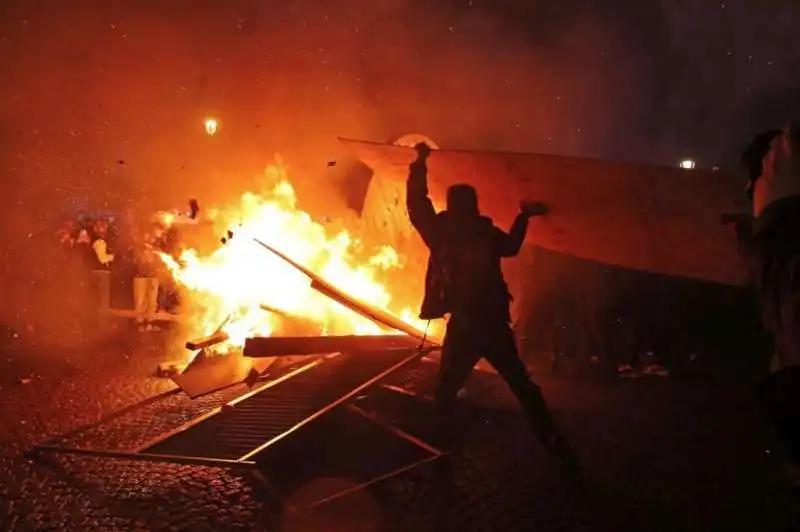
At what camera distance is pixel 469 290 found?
5141 mm

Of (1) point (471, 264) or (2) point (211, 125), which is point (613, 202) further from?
(2) point (211, 125)

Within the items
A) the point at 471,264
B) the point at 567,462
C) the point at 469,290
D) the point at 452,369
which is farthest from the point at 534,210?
the point at 567,462

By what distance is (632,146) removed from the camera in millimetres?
15367

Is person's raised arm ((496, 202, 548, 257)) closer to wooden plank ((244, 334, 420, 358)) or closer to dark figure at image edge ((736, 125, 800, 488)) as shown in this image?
dark figure at image edge ((736, 125, 800, 488))

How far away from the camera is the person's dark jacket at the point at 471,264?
5105 millimetres

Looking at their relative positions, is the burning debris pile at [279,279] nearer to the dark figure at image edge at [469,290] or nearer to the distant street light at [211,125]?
the dark figure at image edge at [469,290]

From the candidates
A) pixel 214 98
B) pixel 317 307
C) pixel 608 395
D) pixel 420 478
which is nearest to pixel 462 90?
pixel 214 98

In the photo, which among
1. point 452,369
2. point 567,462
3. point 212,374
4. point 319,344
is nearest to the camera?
point 567,462

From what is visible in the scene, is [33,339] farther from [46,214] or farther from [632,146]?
[632,146]

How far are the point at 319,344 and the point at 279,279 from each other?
6.50 ft

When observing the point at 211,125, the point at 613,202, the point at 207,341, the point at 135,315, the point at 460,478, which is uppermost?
the point at 211,125

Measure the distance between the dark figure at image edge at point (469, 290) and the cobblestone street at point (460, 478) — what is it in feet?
1.97

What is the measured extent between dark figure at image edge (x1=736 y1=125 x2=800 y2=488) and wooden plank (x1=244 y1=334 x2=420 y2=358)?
149 inches

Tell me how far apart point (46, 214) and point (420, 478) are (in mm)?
11414
